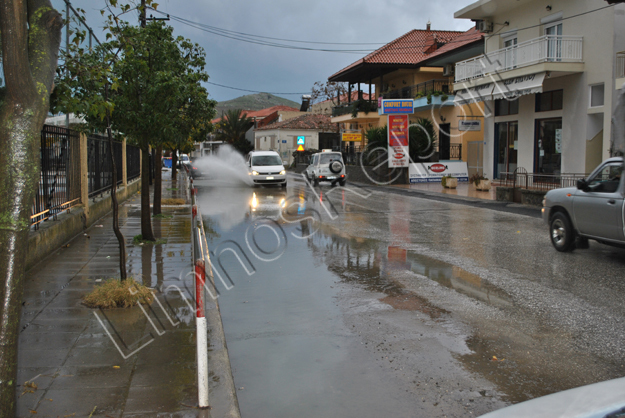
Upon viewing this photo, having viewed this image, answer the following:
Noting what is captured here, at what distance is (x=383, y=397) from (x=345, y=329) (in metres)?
1.63

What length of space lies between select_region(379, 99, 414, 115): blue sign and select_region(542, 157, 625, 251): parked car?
67.6 ft

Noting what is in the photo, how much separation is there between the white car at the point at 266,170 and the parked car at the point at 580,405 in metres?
25.7

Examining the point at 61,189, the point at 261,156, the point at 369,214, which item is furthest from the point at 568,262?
the point at 261,156

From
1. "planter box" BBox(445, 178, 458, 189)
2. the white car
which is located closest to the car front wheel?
"planter box" BBox(445, 178, 458, 189)

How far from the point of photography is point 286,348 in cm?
540

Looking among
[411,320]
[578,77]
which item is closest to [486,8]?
[578,77]

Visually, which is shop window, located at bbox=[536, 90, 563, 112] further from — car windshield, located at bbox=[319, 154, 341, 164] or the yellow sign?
the yellow sign

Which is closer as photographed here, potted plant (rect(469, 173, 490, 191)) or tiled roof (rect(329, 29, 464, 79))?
potted plant (rect(469, 173, 490, 191))

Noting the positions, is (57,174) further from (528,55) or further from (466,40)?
(466,40)

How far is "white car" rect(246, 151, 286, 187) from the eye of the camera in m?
28.0

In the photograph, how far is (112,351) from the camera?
5.00 m

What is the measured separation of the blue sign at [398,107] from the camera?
3086cm

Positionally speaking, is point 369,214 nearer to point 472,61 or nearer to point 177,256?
point 177,256

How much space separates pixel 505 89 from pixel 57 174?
20.8m
